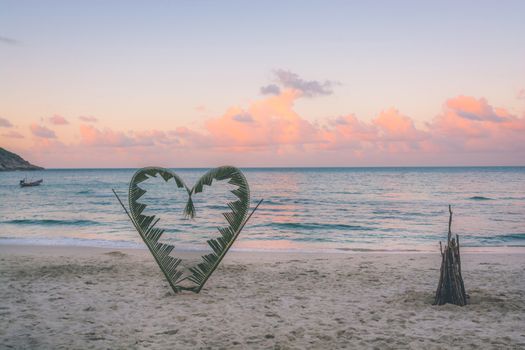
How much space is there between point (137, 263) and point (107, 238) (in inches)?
315

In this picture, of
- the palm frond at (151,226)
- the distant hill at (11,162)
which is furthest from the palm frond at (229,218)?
the distant hill at (11,162)

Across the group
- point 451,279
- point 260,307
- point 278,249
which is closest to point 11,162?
point 278,249

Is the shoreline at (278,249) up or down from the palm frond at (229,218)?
down

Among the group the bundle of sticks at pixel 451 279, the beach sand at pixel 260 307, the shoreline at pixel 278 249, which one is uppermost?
the bundle of sticks at pixel 451 279

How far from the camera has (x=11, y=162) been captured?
156 m

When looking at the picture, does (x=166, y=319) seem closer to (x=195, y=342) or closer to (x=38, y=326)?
(x=195, y=342)

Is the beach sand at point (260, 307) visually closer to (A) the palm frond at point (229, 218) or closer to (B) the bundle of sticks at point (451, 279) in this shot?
(B) the bundle of sticks at point (451, 279)

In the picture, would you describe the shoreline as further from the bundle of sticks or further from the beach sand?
the bundle of sticks

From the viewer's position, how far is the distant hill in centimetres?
14925

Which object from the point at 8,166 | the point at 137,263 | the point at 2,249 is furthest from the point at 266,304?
the point at 8,166

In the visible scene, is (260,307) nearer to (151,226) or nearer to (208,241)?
(208,241)

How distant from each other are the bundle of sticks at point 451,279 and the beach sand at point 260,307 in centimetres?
21

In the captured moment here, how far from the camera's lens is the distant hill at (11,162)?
14925cm

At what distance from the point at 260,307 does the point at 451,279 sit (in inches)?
140
